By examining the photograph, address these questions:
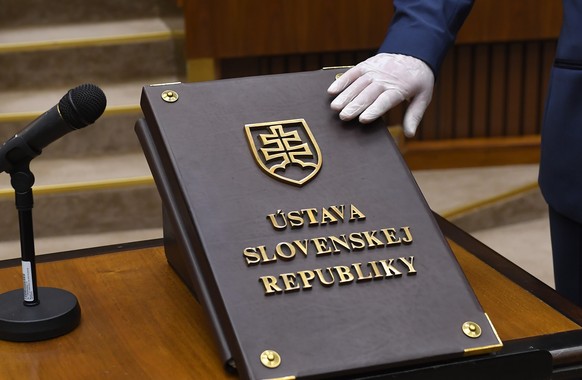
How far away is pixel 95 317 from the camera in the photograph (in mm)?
994

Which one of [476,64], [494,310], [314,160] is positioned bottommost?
[476,64]

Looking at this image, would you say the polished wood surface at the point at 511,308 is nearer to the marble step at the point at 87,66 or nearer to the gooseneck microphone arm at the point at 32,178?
the gooseneck microphone arm at the point at 32,178

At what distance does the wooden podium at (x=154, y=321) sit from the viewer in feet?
2.93

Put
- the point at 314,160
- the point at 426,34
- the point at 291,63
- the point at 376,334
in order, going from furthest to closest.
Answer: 1. the point at 291,63
2. the point at 426,34
3. the point at 314,160
4. the point at 376,334

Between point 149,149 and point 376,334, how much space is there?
300 millimetres

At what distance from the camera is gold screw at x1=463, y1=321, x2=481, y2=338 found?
88 cm

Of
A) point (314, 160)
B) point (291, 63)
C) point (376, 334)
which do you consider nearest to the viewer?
point (376, 334)

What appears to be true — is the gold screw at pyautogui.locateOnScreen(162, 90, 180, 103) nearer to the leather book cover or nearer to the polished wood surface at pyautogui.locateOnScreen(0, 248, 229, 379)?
the leather book cover

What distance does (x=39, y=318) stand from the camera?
949 millimetres

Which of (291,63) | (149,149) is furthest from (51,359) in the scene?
(291,63)

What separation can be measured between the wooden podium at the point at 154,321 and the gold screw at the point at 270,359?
0.20 feet

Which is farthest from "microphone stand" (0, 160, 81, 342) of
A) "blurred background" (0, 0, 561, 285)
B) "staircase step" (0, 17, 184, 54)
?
"staircase step" (0, 17, 184, 54)

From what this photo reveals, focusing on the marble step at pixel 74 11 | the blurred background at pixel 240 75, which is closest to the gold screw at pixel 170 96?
the blurred background at pixel 240 75

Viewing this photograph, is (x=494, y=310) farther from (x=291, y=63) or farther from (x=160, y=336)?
(x=291, y=63)
